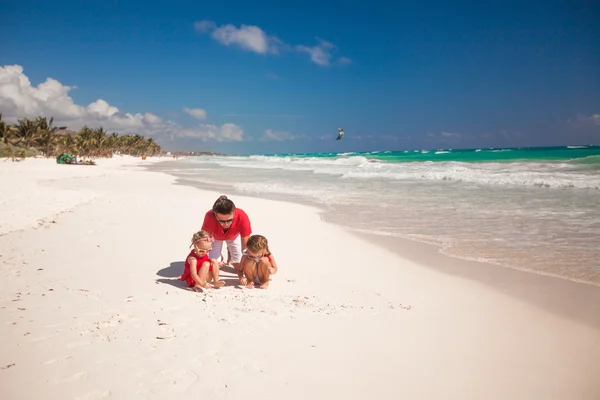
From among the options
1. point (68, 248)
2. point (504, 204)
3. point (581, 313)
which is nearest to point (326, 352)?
point (581, 313)

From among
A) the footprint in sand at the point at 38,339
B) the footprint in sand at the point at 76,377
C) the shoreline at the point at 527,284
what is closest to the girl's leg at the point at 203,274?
the footprint in sand at the point at 38,339

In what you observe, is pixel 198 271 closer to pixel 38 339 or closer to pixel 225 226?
pixel 225 226

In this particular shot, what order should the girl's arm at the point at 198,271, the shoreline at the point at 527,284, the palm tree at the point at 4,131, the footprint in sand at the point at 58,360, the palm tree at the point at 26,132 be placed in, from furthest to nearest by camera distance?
1. the palm tree at the point at 26,132
2. the palm tree at the point at 4,131
3. the girl's arm at the point at 198,271
4. the shoreline at the point at 527,284
5. the footprint in sand at the point at 58,360

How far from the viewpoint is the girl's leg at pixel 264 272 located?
496 cm

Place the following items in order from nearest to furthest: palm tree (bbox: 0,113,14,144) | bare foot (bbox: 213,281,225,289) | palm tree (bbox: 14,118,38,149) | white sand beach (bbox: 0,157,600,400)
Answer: white sand beach (bbox: 0,157,600,400)
bare foot (bbox: 213,281,225,289)
palm tree (bbox: 0,113,14,144)
palm tree (bbox: 14,118,38,149)

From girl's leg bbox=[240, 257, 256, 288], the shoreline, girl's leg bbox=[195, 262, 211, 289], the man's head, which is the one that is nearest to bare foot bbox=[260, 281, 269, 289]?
girl's leg bbox=[240, 257, 256, 288]

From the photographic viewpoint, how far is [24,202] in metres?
11.4

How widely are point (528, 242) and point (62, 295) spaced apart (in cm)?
808

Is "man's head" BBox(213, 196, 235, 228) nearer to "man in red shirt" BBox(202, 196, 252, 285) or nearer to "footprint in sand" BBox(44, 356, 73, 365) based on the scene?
"man in red shirt" BBox(202, 196, 252, 285)

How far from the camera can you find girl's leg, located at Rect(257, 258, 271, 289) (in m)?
4.96

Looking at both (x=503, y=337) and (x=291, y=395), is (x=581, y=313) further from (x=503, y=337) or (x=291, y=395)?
(x=291, y=395)

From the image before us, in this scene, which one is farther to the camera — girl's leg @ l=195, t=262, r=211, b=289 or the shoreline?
girl's leg @ l=195, t=262, r=211, b=289

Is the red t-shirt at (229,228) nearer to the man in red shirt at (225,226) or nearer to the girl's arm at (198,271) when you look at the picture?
the man in red shirt at (225,226)

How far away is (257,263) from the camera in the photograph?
499 cm
